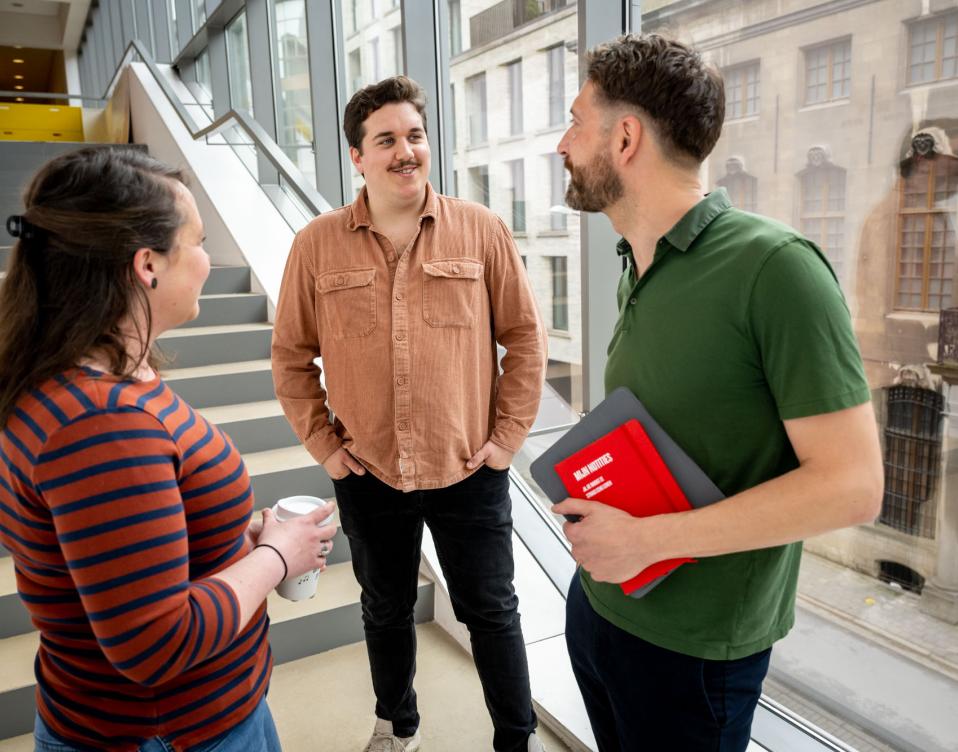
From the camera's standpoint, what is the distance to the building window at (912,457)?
64.8 inches

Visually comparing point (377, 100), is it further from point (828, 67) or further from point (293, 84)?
point (293, 84)

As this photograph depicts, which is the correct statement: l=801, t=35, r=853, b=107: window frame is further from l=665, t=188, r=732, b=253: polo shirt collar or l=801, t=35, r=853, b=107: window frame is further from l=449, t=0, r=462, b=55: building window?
l=449, t=0, r=462, b=55: building window

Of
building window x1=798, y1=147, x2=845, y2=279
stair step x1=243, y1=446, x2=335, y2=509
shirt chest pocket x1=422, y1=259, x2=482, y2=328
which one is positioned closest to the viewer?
building window x1=798, y1=147, x2=845, y2=279

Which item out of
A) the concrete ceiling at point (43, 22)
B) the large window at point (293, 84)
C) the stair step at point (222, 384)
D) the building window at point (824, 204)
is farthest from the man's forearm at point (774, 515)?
the concrete ceiling at point (43, 22)

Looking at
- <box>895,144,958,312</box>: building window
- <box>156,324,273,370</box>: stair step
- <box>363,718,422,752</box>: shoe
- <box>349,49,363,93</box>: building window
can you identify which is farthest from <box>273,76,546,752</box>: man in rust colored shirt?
<box>349,49,363,93</box>: building window

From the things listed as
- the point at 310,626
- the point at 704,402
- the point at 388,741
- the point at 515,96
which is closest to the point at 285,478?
the point at 310,626

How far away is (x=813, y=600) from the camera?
78.4 inches

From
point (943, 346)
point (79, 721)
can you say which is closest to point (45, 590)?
→ point (79, 721)

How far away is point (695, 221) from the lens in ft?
3.44

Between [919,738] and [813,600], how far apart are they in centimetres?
38

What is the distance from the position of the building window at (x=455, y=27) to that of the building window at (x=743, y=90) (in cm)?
193

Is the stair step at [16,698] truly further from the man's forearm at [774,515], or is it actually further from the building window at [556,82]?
the building window at [556,82]

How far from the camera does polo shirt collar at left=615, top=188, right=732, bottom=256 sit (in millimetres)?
1042

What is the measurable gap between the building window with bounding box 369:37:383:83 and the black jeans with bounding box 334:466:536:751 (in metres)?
3.36
